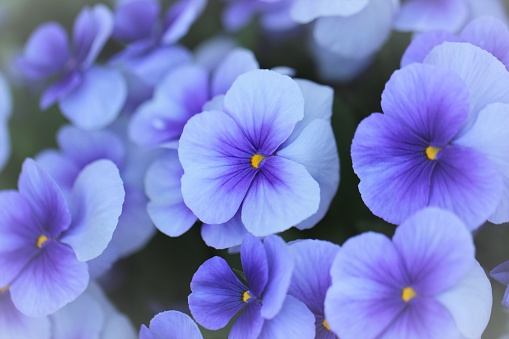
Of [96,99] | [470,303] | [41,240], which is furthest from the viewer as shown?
[96,99]

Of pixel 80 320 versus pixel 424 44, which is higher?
pixel 424 44

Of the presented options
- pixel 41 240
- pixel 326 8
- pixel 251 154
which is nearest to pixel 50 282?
pixel 41 240

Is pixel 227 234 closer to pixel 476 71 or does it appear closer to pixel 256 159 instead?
pixel 256 159

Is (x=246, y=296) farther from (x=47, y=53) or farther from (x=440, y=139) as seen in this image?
(x=47, y=53)

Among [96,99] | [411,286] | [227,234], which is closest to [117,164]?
[96,99]

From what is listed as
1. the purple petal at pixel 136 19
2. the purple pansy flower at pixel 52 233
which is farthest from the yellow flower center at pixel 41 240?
the purple petal at pixel 136 19

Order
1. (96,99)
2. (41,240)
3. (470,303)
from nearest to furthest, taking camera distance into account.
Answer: (470,303)
(41,240)
(96,99)

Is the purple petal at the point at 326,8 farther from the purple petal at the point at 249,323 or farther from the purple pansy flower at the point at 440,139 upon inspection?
the purple petal at the point at 249,323

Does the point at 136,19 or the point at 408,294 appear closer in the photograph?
the point at 408,294
